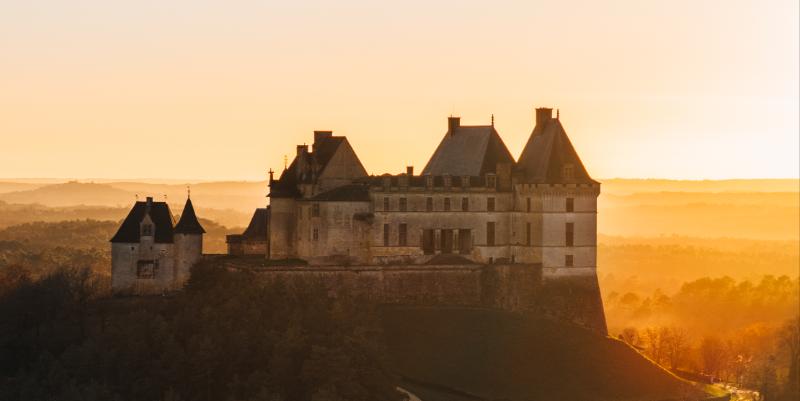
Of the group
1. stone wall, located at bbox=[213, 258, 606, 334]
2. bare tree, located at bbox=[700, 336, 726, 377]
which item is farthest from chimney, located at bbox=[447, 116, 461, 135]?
bare tree, located at bbox=[700, 336, 726, 377]

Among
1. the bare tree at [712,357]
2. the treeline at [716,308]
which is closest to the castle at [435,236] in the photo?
the bare tree at [712,357]

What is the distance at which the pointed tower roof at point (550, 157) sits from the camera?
88.2 m

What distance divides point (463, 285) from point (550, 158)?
1042 centimetres

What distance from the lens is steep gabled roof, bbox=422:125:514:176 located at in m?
91.0

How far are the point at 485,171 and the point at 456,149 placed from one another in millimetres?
3772

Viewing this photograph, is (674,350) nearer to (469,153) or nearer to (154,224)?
(469,153)

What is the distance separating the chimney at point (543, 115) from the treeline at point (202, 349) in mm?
19044

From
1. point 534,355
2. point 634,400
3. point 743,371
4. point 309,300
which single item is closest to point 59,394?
point 309,300

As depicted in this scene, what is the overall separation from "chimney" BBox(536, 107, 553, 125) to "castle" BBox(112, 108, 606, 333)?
0.07 metres

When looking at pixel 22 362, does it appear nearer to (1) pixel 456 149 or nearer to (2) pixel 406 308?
(2) pixel 406 308

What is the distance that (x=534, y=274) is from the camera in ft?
288

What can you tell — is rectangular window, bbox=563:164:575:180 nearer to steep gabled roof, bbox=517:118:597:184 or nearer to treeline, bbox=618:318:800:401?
steep gabled roof, bbox=517:118:597:184

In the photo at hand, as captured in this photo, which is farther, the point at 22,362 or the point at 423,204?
the point at 423,204

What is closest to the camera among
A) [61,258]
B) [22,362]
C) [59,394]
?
[59,394]
